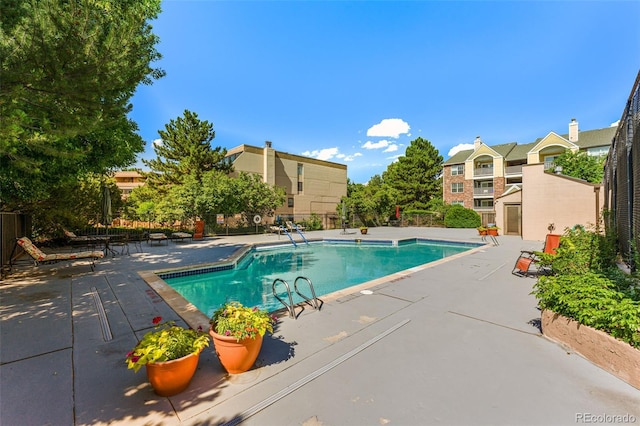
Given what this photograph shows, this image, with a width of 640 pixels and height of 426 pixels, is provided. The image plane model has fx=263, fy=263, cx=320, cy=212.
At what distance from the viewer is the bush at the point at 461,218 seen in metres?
23.5

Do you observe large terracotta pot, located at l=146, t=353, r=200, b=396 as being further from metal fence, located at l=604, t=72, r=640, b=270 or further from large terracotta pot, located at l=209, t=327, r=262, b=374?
metal fence, located at l=604, t=72, r=640, b=270

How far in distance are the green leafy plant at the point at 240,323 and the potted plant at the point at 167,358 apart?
0.22m

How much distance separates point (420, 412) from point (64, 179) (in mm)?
9762

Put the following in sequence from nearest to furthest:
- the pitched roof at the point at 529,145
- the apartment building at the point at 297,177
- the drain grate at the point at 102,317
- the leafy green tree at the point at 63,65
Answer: the leafy green tree at the point at 63,65 → the drain grate at the point at 102,317 → the apartment building at the point at 297,177 → the pitched roof at the point at 529,145

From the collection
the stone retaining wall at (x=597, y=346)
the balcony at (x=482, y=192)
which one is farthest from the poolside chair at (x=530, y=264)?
the balcony at (x=482, y=192)

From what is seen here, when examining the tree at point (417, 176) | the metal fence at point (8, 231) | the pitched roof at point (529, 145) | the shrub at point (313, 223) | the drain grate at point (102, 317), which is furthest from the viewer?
the tree at point (417, 176)

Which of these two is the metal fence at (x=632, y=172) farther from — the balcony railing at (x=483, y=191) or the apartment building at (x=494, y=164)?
the balcony railing at (x=483, y=191)

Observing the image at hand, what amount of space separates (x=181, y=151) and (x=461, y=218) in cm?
2480

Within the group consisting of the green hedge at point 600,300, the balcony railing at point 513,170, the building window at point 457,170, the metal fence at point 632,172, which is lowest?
the green hedge at point 600,300

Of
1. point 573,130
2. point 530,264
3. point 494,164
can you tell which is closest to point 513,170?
point 494,164

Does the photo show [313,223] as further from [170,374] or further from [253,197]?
[170,374]

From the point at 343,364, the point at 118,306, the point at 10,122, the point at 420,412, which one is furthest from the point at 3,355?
the point at 420,412

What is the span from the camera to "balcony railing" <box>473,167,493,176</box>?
2995cm

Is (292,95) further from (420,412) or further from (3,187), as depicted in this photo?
(420,412)
